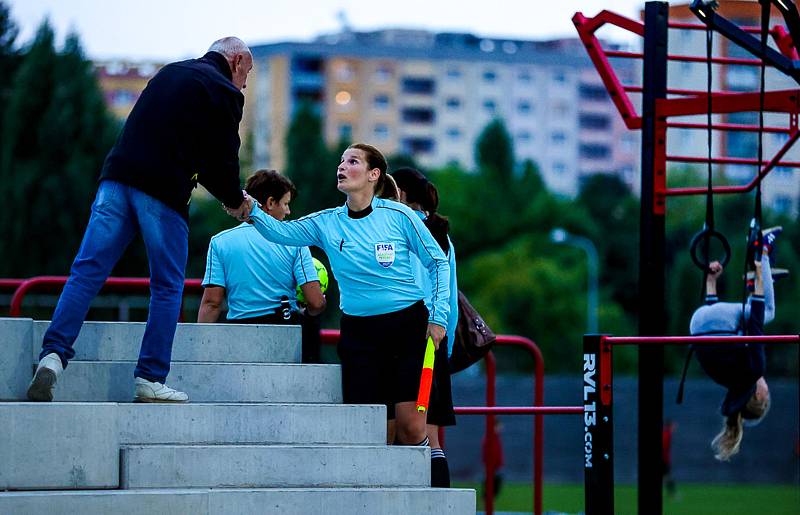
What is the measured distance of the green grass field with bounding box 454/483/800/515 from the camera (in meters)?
25.8

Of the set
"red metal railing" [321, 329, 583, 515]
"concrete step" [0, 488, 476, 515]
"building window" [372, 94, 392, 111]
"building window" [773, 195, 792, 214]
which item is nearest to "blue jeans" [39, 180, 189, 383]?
"concrete step" [0, 488, 476, 515]

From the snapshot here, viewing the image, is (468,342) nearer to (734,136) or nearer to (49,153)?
(49,153)

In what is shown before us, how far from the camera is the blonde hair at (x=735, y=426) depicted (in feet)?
31.7

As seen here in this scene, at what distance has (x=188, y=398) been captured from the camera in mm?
7086

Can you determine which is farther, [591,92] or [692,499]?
[591,92]

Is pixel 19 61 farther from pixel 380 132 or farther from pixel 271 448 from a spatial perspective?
pixel 380 132

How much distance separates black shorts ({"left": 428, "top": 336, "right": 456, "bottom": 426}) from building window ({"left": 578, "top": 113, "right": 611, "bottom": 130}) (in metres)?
117

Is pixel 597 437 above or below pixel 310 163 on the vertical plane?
below

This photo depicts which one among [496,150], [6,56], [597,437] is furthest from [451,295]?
[496,150]

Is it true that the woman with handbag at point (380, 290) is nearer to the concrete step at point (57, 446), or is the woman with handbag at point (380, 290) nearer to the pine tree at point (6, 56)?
the concrete step at point (57, 446)

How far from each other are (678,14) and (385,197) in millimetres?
93398

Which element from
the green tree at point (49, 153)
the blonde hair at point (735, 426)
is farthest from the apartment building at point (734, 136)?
the blonde hair at point (735, 426)

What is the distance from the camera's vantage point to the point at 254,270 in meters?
7.95

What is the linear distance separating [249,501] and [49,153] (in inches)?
1548
